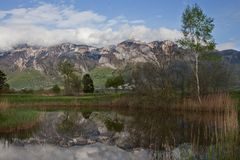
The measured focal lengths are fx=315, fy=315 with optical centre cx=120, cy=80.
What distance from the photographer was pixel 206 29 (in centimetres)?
3559

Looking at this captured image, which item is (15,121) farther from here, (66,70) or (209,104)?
(66,70)

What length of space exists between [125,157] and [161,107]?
25.7m

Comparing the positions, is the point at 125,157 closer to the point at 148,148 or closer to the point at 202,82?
the point at 148,148

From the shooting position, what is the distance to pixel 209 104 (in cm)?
3103

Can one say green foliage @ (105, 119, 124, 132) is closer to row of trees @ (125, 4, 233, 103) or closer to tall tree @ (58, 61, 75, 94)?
row of trees @ (125, 4, 233, 103)

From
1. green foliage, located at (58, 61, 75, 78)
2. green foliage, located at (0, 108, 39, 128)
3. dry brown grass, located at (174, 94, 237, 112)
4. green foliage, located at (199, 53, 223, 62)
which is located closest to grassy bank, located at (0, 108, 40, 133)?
green foliage, located at (0, 108, 39, 128)

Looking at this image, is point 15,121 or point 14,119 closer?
point 15,121

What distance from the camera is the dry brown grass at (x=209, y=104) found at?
96.1 feet

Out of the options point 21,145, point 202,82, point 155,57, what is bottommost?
point 21,145

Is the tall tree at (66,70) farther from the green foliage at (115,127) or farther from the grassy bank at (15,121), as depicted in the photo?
the grassy bank at (15,121)

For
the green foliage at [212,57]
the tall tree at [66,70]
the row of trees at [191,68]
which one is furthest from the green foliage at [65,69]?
the green foliage at [212,57]

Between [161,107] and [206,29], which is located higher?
[206,29]

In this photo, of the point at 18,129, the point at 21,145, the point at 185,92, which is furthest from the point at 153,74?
the point at 21,145

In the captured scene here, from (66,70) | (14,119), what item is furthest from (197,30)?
(66,70)
